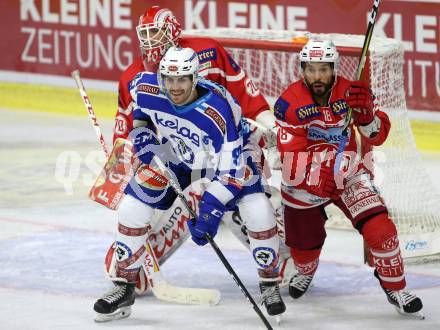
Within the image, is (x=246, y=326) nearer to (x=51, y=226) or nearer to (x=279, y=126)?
(x=279, y=126)

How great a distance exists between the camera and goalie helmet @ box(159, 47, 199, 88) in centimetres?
555

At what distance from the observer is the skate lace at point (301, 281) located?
19.9 feet

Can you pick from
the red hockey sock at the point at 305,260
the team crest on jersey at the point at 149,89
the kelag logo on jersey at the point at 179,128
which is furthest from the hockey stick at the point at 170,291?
the team crest on jersey at the point at 149,89

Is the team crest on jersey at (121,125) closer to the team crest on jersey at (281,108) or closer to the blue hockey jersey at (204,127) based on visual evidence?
the blue hockey jersey at (204,127)

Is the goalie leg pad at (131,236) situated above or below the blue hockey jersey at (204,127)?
below

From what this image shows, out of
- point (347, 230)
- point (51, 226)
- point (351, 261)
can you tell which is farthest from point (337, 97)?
point (51, 226)

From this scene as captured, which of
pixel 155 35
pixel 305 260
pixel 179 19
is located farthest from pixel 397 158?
pixel 179 19

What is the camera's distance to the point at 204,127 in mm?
5621

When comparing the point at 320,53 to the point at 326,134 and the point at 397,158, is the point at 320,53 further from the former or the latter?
the point at 397,158

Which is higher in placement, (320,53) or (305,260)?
(320,53)

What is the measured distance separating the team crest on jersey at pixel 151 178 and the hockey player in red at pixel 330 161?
51 cm

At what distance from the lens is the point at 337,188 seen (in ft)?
19.0

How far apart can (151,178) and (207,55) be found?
73 centimetres

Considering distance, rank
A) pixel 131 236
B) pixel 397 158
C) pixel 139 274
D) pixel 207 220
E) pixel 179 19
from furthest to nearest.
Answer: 1. pixel 179 19
2. pixel 397 158
3. pixel 139 274
4. pixel 131 236
5. pixel 207 220
